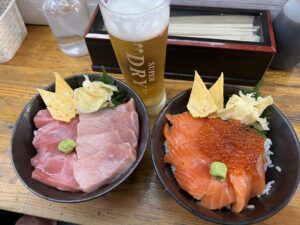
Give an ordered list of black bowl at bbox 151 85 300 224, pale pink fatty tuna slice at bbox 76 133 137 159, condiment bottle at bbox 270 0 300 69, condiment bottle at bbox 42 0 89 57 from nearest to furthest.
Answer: black bowl at bbox 151 85 300 224 → pale pink fatty tuna slice at bbox 76 133 137 159 → condiment bottle at bbox 270 0 300 69 → condiment bottle at bbox 42 0 89 57

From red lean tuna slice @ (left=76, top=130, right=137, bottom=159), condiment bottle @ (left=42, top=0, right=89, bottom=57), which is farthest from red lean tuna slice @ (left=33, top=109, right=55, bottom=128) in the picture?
condiment bottle @ (left=42, top=0, right=89, bottom=57)

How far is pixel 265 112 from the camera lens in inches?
30.1

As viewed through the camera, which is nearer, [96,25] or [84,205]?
[84,205]

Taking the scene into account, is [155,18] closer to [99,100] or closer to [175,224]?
[99,100]

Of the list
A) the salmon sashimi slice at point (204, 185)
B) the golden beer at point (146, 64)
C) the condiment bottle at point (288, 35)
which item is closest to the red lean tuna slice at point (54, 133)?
the golden beer at point (146, 64)

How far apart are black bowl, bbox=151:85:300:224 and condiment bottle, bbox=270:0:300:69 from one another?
0.28m

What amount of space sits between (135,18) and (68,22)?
537 millimetres

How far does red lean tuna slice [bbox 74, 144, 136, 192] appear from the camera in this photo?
0.68 meters

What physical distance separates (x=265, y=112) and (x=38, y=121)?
647mm

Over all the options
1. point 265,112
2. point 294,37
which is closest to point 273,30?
point 294,37

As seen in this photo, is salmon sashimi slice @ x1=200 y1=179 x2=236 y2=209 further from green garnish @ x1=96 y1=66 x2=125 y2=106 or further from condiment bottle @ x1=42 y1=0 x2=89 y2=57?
condiment bottle @ x1=42 y1=0 x2=89 y2=57

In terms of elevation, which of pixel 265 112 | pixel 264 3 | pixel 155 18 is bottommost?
pixel 265 112

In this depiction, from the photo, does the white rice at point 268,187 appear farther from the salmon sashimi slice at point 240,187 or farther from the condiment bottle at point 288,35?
the condiment bottle at point 288,35

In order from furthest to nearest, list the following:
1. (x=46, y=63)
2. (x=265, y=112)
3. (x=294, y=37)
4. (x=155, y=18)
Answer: (x=46, y=63), (x=294, y=37), (x=265, y=112), (x=155, y=18)
